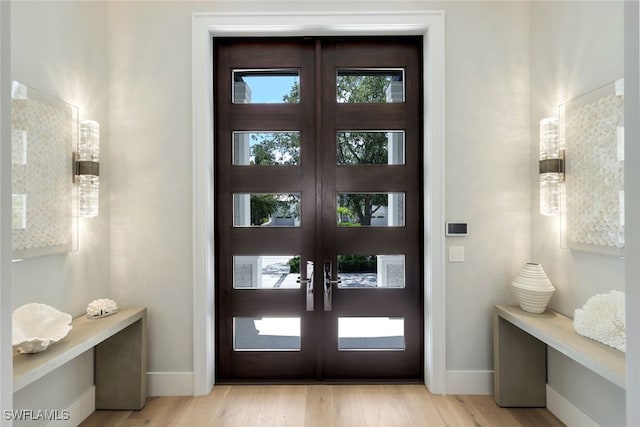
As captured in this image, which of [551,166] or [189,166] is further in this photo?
[189,166]

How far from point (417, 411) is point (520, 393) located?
726mm

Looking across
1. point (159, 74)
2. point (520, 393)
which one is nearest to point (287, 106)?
point (159, 74)

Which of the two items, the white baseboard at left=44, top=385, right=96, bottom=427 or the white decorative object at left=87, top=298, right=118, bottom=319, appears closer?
the white baseboard at left=44, top=385, right=96, bottom=427

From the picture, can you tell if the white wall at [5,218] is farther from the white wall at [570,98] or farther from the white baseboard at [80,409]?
the white wall at [570,98]

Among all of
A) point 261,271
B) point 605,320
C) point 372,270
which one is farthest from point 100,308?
point 605,320

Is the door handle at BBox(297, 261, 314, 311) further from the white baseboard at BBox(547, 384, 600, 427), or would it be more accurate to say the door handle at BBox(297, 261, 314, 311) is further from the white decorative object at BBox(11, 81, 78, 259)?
the white baseboard at BBox(547, 384, 600, 427)

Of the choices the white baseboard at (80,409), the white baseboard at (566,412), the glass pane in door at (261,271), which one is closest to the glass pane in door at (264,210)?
the glass pane in door at (261,271)

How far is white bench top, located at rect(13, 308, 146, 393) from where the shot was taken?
1.53 m

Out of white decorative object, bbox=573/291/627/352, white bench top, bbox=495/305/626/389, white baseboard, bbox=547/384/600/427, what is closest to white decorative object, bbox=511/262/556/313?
white bench top, bbox=495/305/626/389

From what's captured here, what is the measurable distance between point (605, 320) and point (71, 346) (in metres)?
2.73

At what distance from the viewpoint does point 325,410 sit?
91.8 inches

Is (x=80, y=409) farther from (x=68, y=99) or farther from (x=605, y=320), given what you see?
(x=605, y=320)

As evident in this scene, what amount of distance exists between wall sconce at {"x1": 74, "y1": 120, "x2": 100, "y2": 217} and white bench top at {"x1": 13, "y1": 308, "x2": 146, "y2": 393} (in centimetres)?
68

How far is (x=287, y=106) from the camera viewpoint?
107 inches
